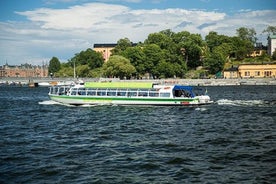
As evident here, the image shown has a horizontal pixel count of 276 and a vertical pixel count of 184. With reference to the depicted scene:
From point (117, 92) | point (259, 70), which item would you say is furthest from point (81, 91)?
point (259, 70)

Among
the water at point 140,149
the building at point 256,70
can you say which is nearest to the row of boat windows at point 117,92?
the water at point 140,149

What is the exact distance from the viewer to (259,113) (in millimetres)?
48219

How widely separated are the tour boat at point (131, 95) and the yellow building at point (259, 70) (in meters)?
111

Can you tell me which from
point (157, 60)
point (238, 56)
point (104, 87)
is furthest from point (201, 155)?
point (238, 56)

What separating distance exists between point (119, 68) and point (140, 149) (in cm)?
13032

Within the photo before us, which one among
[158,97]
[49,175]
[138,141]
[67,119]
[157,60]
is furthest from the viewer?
[157,60]

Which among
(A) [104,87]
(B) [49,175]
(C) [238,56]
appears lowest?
(B) [49,175]

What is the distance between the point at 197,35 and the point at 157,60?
31881 mm

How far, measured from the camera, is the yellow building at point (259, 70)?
164 metres

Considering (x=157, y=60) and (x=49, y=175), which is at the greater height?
(x=157, y=60)

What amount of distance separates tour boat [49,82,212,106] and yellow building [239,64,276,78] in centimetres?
11118

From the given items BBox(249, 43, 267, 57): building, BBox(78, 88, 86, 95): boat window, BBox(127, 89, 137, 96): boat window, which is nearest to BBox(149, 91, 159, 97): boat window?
BBox(127, 89, 137, 96): boat window

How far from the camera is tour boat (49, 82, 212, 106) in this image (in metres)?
58.4

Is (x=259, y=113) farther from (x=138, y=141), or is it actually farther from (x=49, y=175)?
(x=49, y=175)
